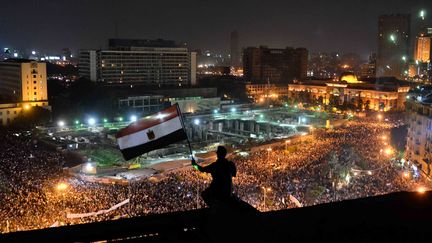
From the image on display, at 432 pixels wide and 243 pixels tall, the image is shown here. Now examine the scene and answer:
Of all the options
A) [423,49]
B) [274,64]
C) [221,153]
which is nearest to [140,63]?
[274,64]

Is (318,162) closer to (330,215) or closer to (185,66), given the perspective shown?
(330,215)

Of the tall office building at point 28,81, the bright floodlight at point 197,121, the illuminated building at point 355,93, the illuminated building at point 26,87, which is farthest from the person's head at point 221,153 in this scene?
the illuminated building at point 355,93

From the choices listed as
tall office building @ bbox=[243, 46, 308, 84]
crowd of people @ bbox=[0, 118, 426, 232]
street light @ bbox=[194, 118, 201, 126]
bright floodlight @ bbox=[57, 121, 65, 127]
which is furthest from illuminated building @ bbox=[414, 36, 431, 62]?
bright floodlight @ bbox=[57, 121, 65, 127]

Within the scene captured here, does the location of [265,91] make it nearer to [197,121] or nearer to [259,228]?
[197,121]

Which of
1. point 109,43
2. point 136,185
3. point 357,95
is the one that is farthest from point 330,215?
point 109,43

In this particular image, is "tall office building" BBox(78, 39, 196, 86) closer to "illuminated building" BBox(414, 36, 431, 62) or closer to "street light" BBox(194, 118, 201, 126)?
"street light" BBox(194, 118, 201, 126)

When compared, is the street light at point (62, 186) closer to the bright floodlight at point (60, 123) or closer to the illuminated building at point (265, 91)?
the bright floodlight at point (60, 123)
